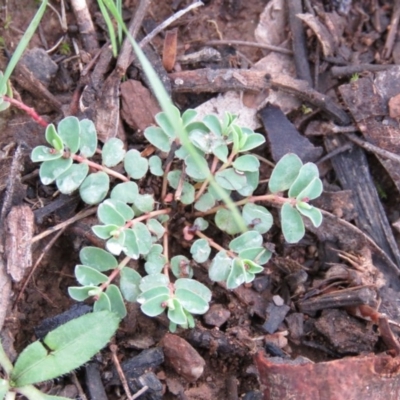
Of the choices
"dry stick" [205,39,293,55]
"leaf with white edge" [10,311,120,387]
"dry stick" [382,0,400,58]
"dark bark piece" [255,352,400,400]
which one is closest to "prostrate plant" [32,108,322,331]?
"leaf with white edge" [10,311,120,387]

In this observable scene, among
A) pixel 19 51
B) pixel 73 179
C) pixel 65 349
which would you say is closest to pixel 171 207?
pixel 73 179

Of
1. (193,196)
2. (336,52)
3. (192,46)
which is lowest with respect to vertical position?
(193,196)

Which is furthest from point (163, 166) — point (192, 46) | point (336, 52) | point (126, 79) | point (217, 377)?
point (336, 52)

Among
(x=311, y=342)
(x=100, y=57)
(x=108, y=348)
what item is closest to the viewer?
(x=108, y=348)

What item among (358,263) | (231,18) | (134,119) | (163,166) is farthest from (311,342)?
(231,18)

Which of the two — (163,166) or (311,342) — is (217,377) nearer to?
(311,342)

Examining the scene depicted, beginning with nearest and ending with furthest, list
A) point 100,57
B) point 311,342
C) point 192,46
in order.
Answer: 1. point 311,342
2. point 100,57
3. point 192,46

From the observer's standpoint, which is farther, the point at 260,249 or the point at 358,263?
the point at 358,263

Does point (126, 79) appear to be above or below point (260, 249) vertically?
above

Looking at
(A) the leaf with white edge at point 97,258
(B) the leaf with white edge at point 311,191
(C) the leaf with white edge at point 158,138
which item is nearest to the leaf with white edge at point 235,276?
(B) the leaf with white edge at point 311,191
